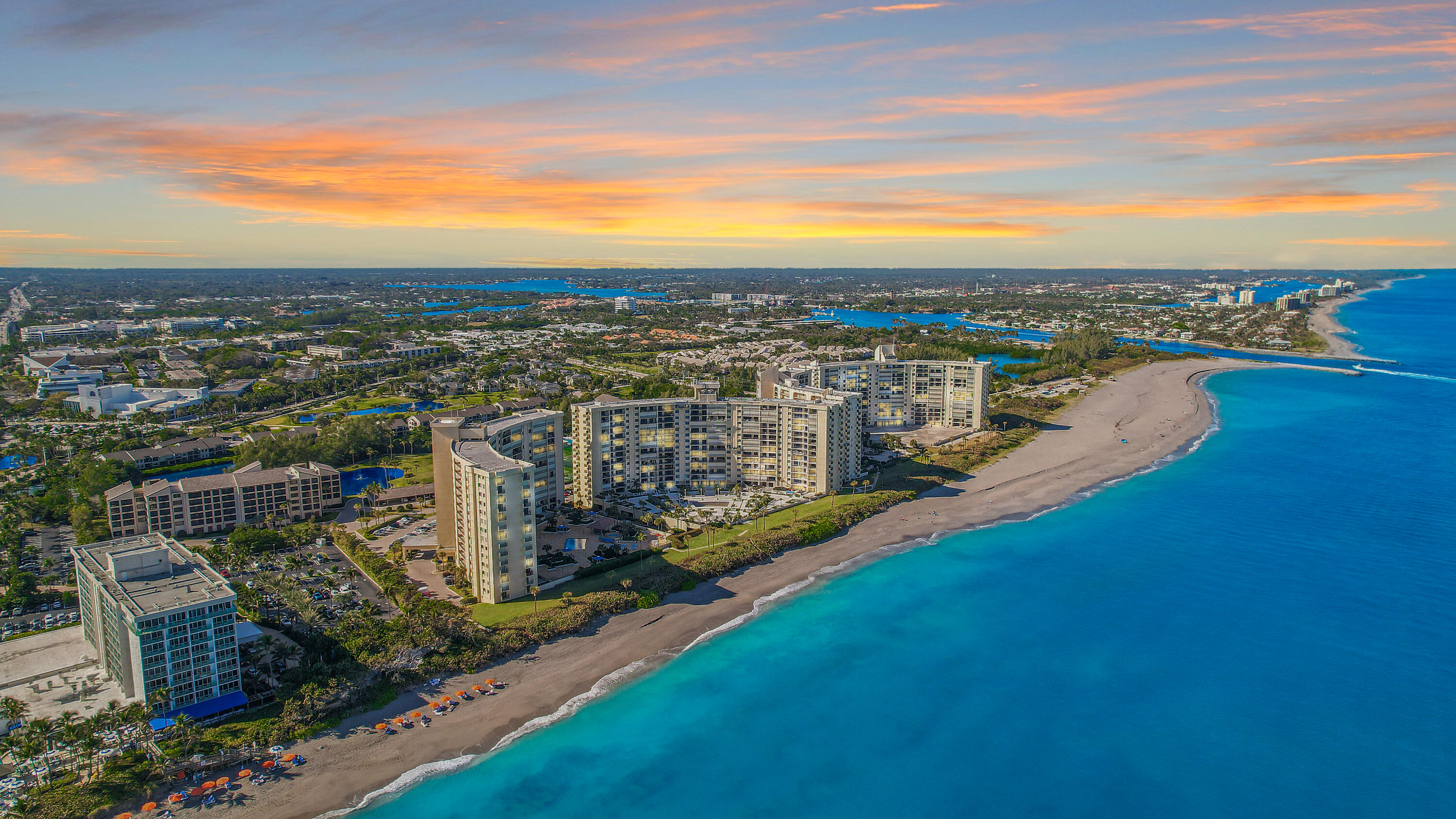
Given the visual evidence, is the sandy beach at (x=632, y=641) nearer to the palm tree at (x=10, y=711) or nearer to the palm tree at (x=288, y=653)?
the palm tree at (x=288, y=653)

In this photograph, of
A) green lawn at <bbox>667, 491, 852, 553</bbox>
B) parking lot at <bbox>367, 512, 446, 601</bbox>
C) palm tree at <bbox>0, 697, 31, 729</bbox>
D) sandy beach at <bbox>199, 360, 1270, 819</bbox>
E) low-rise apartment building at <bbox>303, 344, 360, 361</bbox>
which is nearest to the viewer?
sandy beach at <bbox>199, 360, 1270, 819</bbox>

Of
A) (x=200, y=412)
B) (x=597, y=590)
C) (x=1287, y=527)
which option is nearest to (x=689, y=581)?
(x=597, y=590)

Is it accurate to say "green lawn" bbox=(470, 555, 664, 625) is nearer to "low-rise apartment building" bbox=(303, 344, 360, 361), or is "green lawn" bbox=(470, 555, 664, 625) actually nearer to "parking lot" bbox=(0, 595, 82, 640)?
"parking lot" bbox=(0, 595, 82, 640)

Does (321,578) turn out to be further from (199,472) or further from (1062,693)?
(1062,693)

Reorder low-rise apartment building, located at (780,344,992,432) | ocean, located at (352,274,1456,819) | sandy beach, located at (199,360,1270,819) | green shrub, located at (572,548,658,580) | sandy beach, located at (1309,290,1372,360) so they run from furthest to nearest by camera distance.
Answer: sandy beach, located at (1309,290,1372,360)
low-rise apartment building, located at (780,344,992,432)
green shrub, located at (572,548,658,580)
ocean, located at (352,274,1456,819)
sandy beach, located at (199,360,1270,819)

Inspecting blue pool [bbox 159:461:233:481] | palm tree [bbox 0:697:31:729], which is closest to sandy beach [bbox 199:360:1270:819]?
palm tree [bbox 0:697:31:729]

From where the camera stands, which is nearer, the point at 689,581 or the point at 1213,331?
the point at 689,581

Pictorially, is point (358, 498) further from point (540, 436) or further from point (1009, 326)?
point (1009, 326)
